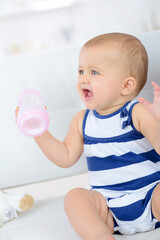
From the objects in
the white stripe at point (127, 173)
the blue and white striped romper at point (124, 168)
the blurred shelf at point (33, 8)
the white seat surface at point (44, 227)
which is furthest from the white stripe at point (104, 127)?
the blurred shelf at point (33, 8)

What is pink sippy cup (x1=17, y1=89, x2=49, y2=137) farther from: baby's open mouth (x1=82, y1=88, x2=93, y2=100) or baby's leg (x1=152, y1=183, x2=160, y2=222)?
baby's leg (x1=152, y1=183, x2=160, y2=222)

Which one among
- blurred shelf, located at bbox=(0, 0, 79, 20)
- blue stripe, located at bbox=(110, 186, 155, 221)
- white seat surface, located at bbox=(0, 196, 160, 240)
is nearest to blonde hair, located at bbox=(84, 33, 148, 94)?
blue stripe, located at bbox=(110, 186, 155, 221)

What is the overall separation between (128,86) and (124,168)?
0.78ft

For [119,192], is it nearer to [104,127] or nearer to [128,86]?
[104,127]

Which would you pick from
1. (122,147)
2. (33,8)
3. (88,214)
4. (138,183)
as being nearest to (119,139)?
(122,147)

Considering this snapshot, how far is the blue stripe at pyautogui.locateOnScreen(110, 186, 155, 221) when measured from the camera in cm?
94

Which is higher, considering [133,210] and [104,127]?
[104,127]

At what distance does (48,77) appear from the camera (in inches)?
51.0

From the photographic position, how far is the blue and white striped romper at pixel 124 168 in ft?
3.10

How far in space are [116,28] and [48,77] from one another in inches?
18.8

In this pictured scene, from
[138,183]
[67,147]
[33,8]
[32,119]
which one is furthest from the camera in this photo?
[33,8]

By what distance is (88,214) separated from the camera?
2.85 ft

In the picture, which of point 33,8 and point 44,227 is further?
point 33,8

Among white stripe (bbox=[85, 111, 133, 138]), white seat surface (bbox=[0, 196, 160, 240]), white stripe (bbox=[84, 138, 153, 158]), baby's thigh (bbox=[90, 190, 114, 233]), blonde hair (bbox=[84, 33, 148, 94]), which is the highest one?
blonde hair (bbox=[84, 33, 148, 94])
